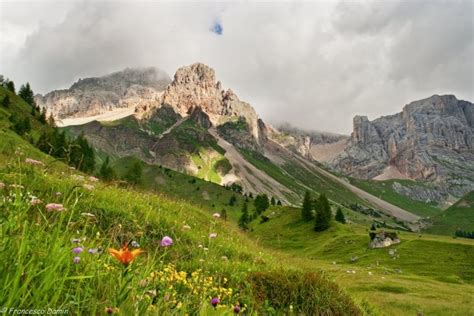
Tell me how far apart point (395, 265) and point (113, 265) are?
8819 centimetres

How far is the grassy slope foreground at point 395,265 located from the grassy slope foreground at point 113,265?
1044 centimetres

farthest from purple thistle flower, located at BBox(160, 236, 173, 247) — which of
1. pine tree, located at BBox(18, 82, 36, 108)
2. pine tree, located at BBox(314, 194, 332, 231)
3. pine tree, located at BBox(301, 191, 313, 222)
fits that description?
pine tree, located at BBox(18, 82, 36, 108)

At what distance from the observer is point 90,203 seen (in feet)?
39.0

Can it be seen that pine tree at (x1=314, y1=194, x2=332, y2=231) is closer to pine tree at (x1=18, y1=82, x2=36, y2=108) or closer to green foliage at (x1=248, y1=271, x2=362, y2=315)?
pine tree at (x1=18, y1=82, x2=36, y2=108)

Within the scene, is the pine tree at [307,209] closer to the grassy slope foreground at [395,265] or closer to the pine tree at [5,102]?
the grassy slope foreground at [395,265]

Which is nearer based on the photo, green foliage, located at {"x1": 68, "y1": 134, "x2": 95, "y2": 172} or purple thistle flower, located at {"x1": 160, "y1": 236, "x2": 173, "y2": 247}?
purple thistle flower, located at {"x1": 160, "y1": 236, "x2": 173, "y2": 247}

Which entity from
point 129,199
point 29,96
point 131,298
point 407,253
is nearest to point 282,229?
point 407,253

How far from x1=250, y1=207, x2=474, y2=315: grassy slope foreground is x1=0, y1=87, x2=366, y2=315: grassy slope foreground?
10.4m

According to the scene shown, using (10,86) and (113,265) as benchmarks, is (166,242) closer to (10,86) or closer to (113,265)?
(113,265)

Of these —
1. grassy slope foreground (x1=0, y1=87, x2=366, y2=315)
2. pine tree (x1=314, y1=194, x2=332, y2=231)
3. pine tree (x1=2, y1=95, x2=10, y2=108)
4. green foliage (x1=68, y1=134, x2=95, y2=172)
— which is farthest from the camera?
pine tree (x1=314, y1=194, x2=332, y2=231)

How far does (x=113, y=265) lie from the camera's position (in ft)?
19.4

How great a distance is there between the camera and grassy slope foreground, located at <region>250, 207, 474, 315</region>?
27.8 m

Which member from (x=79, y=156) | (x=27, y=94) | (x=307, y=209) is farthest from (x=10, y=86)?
(x=307, y=209)

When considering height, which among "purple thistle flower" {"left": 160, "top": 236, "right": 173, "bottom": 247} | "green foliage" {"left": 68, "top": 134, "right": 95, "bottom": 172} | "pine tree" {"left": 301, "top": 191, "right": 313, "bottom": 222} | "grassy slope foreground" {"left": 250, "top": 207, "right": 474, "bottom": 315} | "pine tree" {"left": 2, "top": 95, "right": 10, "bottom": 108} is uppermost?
"pine tree" {"left": 2, "top": 95, "right": 10, "bottom": 108}
